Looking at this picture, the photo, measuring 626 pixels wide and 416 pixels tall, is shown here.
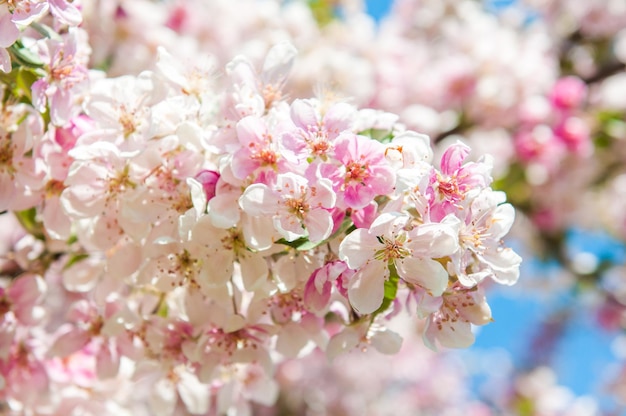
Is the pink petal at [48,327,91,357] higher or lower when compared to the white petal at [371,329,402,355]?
lower

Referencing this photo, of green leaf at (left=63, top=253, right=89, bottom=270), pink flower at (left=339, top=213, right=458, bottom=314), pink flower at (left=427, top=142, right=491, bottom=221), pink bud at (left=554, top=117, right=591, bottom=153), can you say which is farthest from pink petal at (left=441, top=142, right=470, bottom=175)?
pink bud at (left=554, top=117, right=591, bottom=153)

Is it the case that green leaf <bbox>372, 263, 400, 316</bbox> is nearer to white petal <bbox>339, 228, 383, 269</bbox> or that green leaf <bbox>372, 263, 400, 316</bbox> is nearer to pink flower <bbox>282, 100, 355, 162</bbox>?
white petal <bbox>339, 228, 383, 269</bbox>

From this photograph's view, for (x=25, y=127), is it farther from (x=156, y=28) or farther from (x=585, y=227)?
(x=585, y=227)

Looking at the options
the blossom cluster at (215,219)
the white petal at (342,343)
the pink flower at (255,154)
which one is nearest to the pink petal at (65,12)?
the blossom cluster at (215,219)

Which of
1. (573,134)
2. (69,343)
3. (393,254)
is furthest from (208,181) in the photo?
(573,134)

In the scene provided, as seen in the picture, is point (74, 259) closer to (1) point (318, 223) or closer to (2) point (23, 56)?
(2) point (23, 56)

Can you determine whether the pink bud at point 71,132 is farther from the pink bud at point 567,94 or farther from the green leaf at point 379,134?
the pink bud at point 567,94

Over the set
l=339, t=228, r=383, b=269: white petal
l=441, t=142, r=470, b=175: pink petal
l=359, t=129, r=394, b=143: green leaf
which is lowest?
l=339, t=228, r=383, b=269: white petal
